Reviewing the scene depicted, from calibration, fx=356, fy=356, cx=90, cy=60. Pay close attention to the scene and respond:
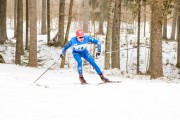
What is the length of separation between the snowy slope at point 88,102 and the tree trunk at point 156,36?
186 inches

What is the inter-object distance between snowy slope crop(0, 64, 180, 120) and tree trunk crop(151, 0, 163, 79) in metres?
4.74

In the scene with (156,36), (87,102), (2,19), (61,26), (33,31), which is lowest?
(87,102)

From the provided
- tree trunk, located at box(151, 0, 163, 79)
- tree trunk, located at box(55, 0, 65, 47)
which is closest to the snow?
tree trunk, located at box(151, 0, 163, 79)

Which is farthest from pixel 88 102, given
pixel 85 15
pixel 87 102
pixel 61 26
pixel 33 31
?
pixel 85 15

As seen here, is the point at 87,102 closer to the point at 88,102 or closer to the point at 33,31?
the point at 88,102

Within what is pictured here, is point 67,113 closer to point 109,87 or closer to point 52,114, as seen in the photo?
point 52,114

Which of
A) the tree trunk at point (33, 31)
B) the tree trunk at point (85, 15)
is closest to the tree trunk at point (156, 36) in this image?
the tree trunk at point (33, 31)

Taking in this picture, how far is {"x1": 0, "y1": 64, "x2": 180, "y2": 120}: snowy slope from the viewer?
7258 mm

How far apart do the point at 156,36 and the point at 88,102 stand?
7.49 meters

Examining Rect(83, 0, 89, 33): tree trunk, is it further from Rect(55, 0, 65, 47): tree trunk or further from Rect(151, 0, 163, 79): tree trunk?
Rect(151, 0, 163, 79): tree trunk

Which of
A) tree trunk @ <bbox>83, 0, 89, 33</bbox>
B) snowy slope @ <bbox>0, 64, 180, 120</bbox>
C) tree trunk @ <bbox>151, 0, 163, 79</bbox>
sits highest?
tree trunk @ <bbox>83, 0, 89, 33</bbox>

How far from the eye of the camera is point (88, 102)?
8.44 meters

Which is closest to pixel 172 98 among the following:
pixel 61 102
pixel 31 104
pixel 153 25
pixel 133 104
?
pixel 133 104

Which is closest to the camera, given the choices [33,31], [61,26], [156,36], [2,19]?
[156,36]
